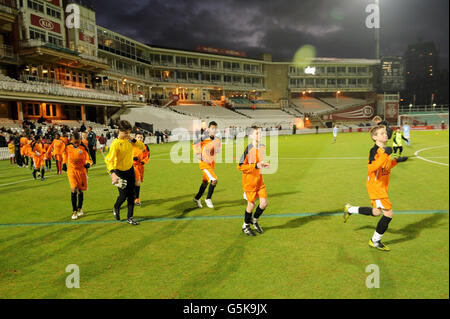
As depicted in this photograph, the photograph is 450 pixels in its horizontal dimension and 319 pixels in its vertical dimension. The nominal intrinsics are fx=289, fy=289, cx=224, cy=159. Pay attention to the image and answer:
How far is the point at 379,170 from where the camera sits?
460cm

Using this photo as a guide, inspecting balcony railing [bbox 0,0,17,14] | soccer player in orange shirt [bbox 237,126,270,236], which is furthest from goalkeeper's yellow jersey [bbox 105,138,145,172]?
balcony railing [bbox 0,0,17,14]

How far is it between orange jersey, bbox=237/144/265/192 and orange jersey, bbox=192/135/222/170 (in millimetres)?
2179

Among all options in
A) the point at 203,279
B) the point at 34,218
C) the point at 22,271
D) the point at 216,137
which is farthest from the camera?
the point at 216,137

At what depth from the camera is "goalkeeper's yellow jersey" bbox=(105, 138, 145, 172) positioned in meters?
6.01

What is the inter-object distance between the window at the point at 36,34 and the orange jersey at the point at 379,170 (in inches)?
1724

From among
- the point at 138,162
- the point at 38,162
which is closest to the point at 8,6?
the point at 38,162

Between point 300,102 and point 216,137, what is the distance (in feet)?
248

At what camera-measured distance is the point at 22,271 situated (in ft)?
14.0

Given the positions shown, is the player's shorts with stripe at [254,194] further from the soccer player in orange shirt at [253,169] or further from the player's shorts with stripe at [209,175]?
the player's shorts with stripe at [209,175]

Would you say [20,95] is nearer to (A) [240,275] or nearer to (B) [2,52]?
(B) [2,52]

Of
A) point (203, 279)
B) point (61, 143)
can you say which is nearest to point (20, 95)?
point (61, 143)

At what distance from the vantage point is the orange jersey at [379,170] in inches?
178

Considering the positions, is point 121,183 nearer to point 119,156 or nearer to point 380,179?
point 119,156

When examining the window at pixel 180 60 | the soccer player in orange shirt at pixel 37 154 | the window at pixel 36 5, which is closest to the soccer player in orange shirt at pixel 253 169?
the soccer player in orange shirt at pixel 37 154
